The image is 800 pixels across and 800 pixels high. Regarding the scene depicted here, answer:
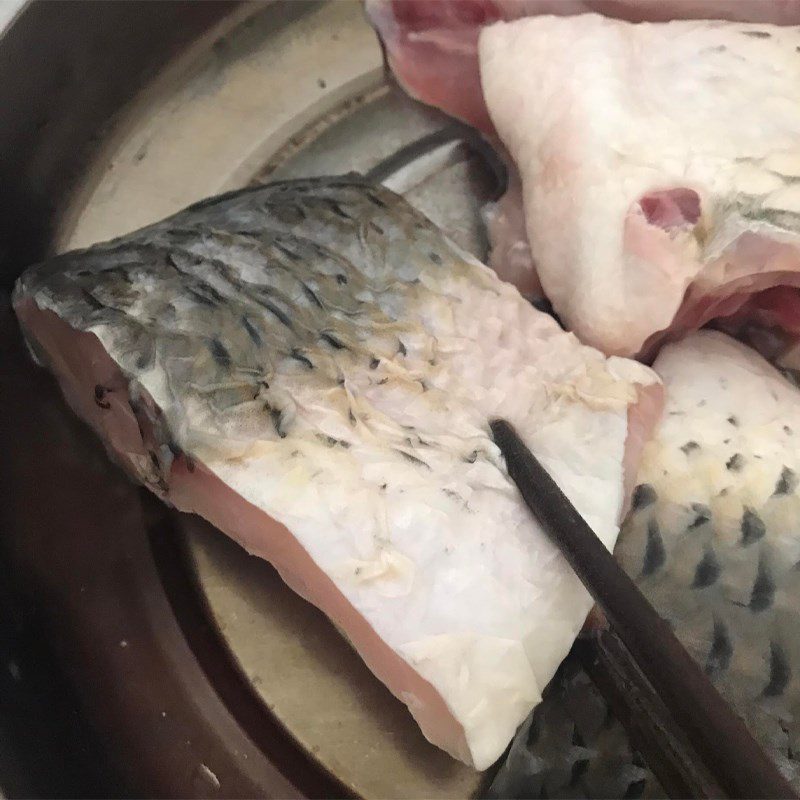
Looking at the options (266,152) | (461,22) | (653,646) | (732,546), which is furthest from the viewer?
(266,152)

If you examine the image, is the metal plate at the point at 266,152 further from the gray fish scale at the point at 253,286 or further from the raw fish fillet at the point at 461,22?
the gray fish scale at the point at 253,286

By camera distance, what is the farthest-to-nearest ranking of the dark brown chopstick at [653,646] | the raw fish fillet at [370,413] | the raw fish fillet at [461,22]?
the raw fish fillet at [461,22] → the raw fish fillet at [370,413] → the dark brown chopstick at [653,646]

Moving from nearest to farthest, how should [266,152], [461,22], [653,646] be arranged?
[653,646]
[461,22]
[266,152]

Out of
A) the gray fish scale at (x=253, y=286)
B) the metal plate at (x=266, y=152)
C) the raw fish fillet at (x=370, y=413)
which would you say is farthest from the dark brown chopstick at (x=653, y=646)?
the metal plate at (x=266, y=152)

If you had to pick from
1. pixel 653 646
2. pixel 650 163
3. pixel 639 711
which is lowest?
pixel 639 711

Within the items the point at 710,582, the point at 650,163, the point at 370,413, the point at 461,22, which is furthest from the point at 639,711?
the point at 461,22

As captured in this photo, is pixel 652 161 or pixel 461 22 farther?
pixel 461 22

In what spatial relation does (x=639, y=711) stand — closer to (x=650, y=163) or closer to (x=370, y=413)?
(x=370, y=413)
